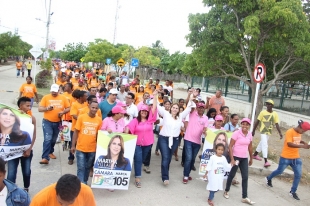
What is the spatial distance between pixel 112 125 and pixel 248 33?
27.0 ft

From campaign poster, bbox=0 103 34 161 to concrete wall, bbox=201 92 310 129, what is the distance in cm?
1306

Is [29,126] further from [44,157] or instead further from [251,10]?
[251,10]

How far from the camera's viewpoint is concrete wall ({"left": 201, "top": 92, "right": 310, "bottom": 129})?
48.3 feet

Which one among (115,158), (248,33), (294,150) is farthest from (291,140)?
(248,33)

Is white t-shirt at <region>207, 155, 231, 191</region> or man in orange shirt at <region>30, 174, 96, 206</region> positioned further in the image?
white t-shirt at <region>207, 155, 231, 191</region>

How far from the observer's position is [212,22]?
1282cm

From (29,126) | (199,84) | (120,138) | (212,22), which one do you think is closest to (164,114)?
(120,138)

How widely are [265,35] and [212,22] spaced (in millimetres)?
2300

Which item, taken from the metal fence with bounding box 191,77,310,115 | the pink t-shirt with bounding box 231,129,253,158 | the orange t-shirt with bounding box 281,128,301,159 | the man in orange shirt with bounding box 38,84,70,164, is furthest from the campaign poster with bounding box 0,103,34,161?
the metal fence with bounding box 191,77,310,115

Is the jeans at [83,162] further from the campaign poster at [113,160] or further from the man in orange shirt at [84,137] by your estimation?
the campaign poster at [113,160]

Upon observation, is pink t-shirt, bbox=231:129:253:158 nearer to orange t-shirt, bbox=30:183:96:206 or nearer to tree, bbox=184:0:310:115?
orange t-shirt, bbox=30:183:96:206

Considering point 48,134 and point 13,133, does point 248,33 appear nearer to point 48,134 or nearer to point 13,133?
point 48,134

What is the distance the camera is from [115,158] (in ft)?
17.2

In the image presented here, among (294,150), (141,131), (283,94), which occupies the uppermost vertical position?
(283,94)
